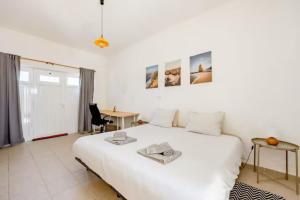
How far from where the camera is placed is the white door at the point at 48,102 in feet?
11.9

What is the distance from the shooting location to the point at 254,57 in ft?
7.09

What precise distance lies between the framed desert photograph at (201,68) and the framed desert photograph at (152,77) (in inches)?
40.5

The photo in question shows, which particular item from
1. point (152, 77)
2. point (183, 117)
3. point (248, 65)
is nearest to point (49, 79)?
point (152, 77)

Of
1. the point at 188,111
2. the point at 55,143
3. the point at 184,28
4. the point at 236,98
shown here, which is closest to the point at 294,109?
the point at 236,98

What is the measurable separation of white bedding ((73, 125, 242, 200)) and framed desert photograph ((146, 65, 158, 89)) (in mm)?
2024

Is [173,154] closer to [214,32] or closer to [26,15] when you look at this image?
[214,32]

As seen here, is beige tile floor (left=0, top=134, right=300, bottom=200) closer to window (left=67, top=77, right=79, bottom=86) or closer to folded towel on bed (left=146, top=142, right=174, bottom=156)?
folded towel on bed (left=146, top=142, right=174, bottom=156)

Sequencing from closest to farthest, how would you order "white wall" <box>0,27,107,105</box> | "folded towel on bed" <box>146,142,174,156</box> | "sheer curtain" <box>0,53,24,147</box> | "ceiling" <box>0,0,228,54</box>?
"folded towel on bed" <box>146,142,174,156</box> < "ceiling" <box>0,0,228,54</box> < "sheer curtain" <box>0,53,24,147</box> < "white wall" <box>0,27,107,105</box>

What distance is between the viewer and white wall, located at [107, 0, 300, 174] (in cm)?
191

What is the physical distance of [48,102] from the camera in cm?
398

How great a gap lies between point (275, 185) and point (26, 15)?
521 cm

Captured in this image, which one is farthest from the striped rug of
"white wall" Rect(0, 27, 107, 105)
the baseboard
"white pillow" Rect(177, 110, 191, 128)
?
"white wall" Rect(0, 27, 107, 105)

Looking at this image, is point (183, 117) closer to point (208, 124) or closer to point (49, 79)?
point (208, 124)

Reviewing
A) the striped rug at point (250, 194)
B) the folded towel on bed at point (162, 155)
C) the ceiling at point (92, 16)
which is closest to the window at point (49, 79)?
the ceiling at point (92, 16)
